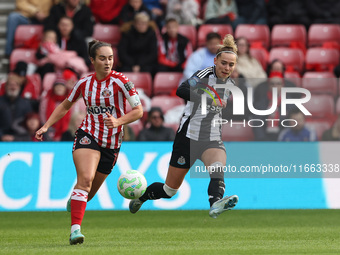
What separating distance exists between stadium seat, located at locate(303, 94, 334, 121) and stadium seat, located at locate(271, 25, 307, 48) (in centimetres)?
229

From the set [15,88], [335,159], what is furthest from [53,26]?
[335,159]

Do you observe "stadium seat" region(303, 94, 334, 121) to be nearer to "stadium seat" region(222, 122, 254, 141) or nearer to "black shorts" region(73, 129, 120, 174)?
"stadium seat" region(222, 122, 254, 141)

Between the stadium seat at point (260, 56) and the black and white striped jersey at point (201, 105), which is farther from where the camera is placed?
the stadium seat at point (260, 56)

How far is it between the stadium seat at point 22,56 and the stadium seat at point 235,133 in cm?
442

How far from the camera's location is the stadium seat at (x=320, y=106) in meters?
12.9

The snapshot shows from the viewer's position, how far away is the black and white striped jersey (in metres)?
7.76

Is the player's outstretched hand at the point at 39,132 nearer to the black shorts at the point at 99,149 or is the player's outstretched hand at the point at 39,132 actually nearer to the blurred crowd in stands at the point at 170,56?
the black shorts at the point at 99,149

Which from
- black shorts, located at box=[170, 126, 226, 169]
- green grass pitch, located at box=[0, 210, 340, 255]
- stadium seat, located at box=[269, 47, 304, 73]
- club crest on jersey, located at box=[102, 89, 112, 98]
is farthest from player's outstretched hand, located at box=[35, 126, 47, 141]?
stadium seat, located at box=[269, 47, 304, 73]

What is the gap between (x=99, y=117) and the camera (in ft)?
24.8

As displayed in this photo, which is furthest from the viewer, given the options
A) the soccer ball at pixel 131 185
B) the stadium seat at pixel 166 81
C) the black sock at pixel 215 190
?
the stadium seat at pixel 166 81

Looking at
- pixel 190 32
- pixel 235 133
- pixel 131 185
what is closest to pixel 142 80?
pixel 190 32

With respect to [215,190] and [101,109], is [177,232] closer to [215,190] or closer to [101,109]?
[215,190]

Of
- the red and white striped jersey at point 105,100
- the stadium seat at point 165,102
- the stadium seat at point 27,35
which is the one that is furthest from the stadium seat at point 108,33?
the red and white striped jersey at point 105,100

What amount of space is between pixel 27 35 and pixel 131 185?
26.1 ft
